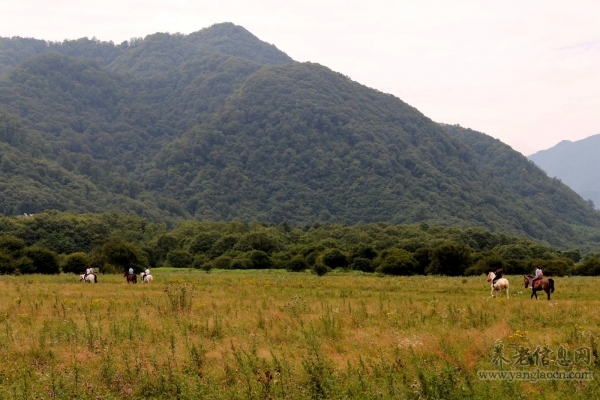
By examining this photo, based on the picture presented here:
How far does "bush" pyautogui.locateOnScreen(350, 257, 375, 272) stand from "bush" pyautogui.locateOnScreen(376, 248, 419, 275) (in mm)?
2491

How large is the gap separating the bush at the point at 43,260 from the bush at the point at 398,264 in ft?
104

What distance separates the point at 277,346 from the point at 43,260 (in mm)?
43462

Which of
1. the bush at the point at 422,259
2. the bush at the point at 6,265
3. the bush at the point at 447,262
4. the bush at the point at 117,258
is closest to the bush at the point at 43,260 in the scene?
the bush at the point at 6,265

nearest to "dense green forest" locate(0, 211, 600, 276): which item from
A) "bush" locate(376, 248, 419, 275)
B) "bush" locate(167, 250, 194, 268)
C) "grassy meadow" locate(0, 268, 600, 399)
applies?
"bush" locate(167, 250, 194, 268)

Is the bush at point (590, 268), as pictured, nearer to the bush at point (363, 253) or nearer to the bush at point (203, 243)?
the bush at point (363, 253)

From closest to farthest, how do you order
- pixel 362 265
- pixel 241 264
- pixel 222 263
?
pixel 362 265
pixel 241 264
pixel 222 263

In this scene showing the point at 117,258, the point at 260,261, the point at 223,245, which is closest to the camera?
the point at 117,258

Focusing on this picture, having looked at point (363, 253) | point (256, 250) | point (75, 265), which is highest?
point (256, 250)

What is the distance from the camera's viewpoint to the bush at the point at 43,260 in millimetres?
52369

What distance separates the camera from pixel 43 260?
52875 millimetres

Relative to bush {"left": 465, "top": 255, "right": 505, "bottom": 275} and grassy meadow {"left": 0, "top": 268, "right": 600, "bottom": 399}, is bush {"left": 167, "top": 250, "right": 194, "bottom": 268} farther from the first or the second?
grassy meadow {"left": 0, "top": 268, "right": 600, "bottom": 399}

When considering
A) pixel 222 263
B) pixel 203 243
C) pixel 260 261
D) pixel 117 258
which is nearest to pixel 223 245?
pixel 203 243

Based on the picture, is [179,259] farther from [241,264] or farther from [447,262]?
[447,262]

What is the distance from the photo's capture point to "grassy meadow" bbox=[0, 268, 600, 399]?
507 inches
